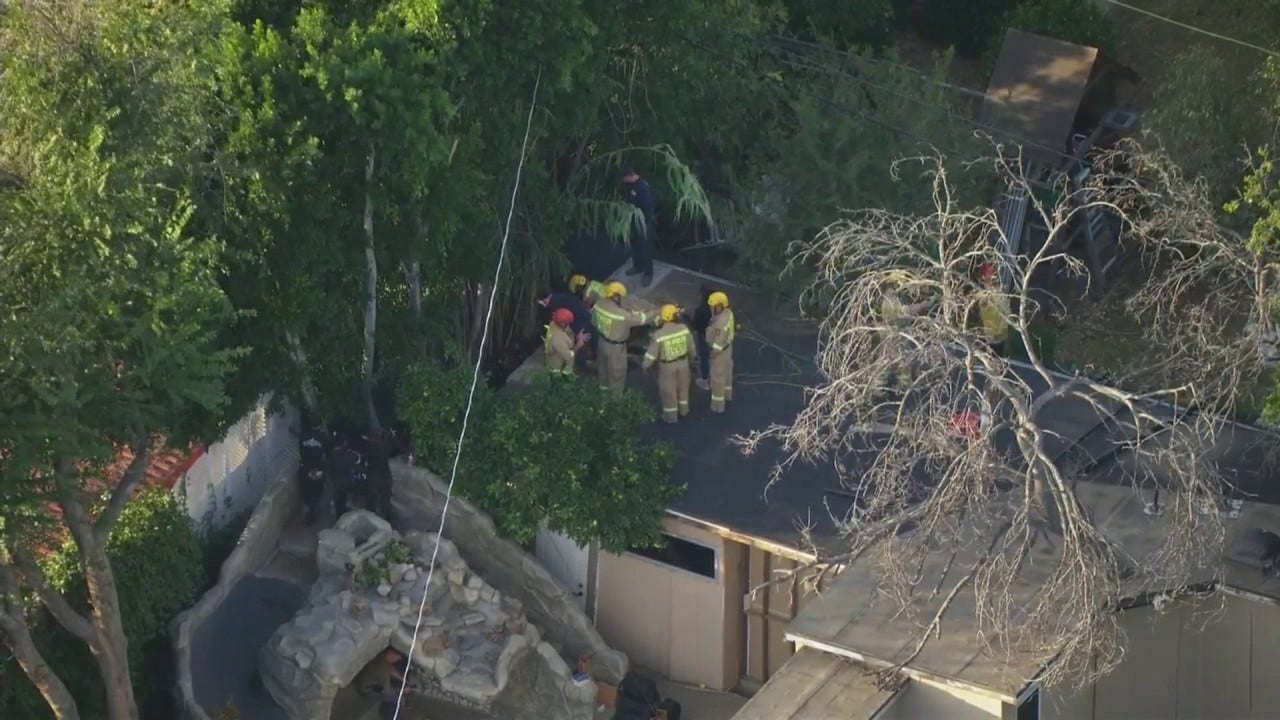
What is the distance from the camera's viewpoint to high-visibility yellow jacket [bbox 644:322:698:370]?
22922 mm

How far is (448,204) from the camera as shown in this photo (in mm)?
21781

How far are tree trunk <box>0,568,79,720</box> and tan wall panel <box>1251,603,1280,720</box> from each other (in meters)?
12.4

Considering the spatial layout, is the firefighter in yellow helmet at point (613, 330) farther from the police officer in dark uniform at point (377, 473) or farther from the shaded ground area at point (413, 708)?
the shaded ground area at point (413, 708)

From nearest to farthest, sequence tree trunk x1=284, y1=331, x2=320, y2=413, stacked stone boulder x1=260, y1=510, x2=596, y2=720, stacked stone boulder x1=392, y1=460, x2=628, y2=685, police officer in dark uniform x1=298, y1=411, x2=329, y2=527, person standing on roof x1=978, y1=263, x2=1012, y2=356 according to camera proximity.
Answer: person standing on roof x1=978, y1=263, x2=1012, y2=356, stacked stone boulder x1=260, y1=510, x2=596, y2=720, tree trunk x1=284, y1=331, x2=320, y2=413, stacked stone boulder x1=392, y1=460, x2=628, y2=685, police officer in dark uniform x1=298, y1=411, x2=329, y2=527

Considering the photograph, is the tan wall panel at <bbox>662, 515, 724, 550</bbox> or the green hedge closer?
the green hedge

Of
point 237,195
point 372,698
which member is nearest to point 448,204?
point 237,195

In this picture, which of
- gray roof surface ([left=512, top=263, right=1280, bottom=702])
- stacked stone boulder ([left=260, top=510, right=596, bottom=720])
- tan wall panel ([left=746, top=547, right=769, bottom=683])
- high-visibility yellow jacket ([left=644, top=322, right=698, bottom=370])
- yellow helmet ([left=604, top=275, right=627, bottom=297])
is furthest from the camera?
yellow helmet ([left=604, top=275, right=627, bottom=297])

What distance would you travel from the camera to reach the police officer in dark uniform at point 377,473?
22781mm

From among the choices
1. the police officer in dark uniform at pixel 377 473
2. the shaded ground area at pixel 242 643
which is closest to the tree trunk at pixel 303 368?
the police officer in dark uniform at pixel 377 473

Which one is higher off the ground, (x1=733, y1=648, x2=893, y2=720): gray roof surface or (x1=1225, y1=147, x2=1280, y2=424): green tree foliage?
(x1=1225, y1=147, x2=1280, y2=424): green tree foliage

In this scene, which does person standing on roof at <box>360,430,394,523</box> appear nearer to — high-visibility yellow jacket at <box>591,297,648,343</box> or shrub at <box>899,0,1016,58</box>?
high-visibility yellow jacket at <box>591,297,648,343</box>

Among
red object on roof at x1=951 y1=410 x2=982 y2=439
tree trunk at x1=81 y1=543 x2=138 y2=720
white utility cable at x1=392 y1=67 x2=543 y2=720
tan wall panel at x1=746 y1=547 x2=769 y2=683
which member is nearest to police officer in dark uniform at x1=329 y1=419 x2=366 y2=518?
white utility cable at x1=392 y1=67 x2=543 y2=720

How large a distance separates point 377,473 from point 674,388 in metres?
3.66

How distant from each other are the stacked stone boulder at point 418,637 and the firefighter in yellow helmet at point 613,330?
301 cm
